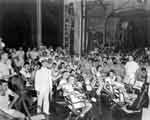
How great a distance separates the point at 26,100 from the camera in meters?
5.71

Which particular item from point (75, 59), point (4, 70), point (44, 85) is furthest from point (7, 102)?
point (75, 59)

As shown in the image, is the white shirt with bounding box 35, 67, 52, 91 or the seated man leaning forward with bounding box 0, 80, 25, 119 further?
the white shirt with bounding box 35, 67, 52, 91

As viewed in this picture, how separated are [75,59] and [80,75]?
46cm

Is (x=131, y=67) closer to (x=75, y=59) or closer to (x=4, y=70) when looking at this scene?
(x=75, y=59)

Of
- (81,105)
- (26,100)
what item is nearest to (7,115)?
(26,100)

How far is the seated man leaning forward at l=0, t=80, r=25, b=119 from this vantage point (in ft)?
→ 18.3

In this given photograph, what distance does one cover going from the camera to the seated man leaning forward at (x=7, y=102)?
5586 mm

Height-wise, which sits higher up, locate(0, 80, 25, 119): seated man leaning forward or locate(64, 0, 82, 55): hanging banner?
locate(64, 0, 82, 55): hanging banner

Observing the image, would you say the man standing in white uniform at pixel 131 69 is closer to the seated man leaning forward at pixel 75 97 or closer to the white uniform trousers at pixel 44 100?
the seated man leaning forward at pixel 75 97

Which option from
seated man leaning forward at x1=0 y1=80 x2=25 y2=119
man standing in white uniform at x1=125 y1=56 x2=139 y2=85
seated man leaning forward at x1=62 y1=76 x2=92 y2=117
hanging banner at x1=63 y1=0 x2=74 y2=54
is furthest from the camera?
hanging banner at x1=63 y1=0 x2=74 y2=54

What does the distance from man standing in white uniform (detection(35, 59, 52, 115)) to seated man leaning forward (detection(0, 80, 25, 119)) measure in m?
0.47

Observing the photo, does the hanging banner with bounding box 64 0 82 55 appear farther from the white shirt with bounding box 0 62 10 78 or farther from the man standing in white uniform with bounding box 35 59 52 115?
the white shirt with bounding box 0 62 10 78

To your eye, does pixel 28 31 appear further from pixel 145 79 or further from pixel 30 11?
pixel 145 79

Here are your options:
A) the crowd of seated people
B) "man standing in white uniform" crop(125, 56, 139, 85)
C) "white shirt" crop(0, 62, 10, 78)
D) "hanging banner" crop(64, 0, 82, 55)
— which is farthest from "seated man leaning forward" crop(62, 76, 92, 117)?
"white shirt" crop(0, 62, 10, 78)
